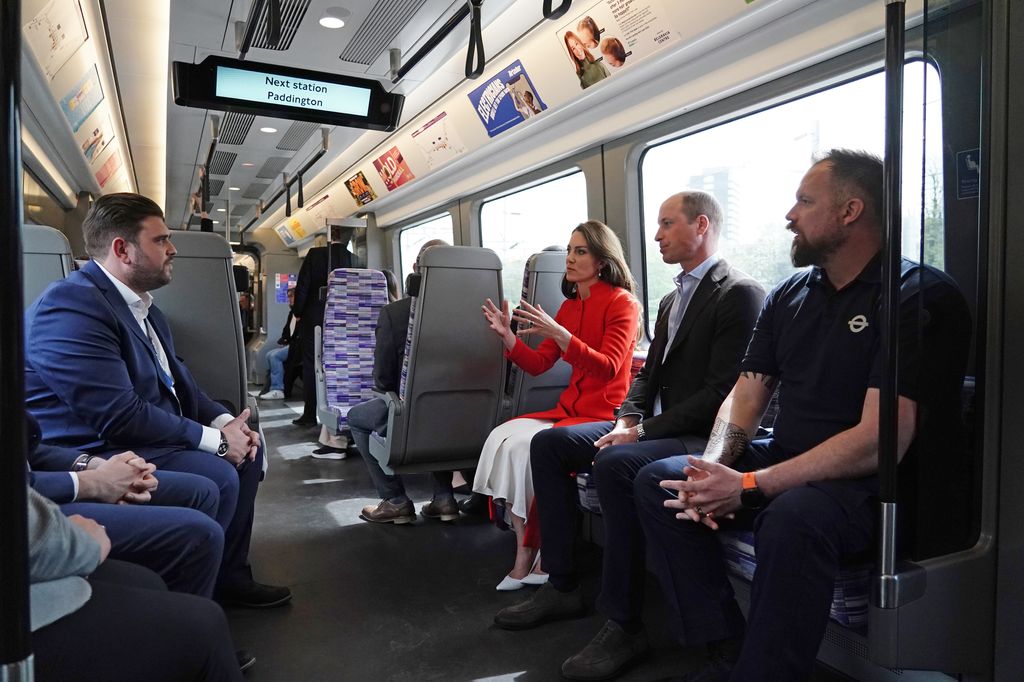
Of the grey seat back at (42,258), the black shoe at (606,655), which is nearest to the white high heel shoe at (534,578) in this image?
the black shoe at (606,655)

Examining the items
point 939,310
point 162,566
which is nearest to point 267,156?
point 162,566

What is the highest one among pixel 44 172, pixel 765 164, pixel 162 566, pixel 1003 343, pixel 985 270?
pixel 44 172

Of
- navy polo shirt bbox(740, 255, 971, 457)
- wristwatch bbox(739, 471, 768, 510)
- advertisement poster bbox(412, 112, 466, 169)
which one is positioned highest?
advertisement poster bbox(412, 112, 466, 169)

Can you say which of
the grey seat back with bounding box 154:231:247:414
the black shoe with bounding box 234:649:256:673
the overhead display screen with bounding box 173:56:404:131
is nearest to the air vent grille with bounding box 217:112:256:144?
the overhead display screen with bounding box 173:56:404:131

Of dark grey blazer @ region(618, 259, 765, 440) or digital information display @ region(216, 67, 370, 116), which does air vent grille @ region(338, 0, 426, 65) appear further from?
dark grey blazer @ region(618, 259, 765, 440)

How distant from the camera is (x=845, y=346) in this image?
2.08 meters

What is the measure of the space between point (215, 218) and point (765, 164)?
48.5ft

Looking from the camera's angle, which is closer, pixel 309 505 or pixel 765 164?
pixel 765 164

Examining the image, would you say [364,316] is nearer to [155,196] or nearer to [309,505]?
[309,505]

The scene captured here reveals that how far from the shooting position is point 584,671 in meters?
2.40

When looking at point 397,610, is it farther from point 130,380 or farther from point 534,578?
point 130,380

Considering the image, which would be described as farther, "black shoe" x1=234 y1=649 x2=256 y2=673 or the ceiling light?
the ceiling light

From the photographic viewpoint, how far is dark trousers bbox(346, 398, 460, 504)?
4051 millimetres

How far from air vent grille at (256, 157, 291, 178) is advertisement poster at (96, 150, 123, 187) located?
1800 mm
